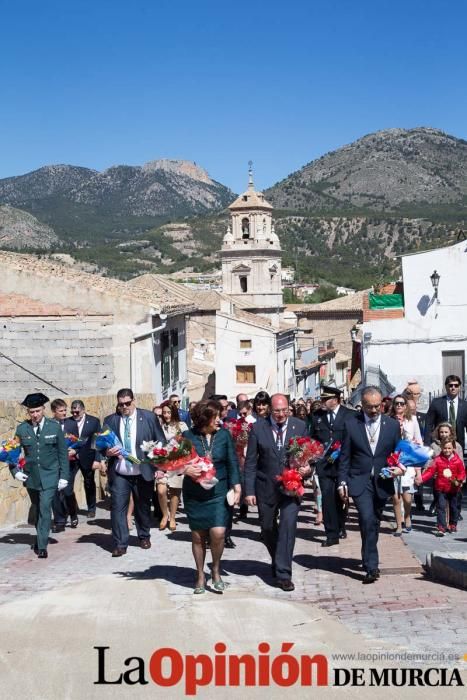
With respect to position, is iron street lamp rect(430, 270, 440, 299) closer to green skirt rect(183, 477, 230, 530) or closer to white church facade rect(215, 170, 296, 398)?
green skirt rect(183, 477, 230, 530)

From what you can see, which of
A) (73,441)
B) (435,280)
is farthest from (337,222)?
(73,441)

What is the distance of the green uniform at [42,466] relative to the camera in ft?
35.2

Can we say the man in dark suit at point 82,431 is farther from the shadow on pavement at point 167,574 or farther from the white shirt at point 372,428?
the white shirt at point 372,428

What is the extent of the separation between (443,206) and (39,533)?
6155 inches

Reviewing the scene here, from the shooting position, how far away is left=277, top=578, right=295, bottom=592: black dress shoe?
8961 millimetres

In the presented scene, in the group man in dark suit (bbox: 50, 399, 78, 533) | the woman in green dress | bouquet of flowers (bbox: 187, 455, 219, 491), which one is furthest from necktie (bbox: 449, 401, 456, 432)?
bouquet of flowers (bbox: 187, 455, 219, 491)

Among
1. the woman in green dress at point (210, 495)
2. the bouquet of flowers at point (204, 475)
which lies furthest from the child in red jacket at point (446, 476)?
the bouquet of flowers at point (204, 475)

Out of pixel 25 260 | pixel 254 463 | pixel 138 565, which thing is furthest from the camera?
pixel 25 260

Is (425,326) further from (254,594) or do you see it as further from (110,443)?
(254,594)

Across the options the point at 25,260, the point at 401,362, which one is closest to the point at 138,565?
the point at 25,260

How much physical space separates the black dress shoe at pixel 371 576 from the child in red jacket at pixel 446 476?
310 centimetres

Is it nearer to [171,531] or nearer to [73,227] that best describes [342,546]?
[171,531]

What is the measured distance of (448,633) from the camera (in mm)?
7152

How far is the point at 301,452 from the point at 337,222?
486ft
